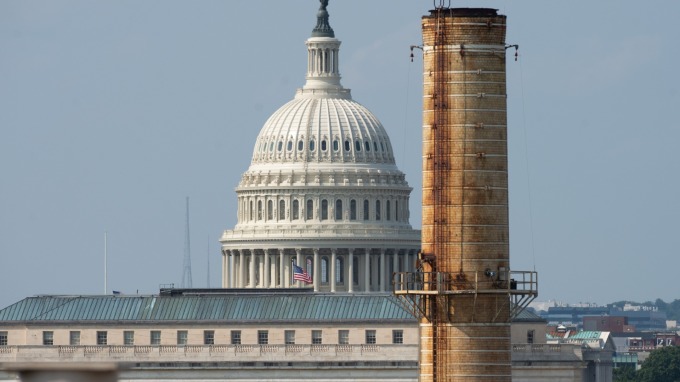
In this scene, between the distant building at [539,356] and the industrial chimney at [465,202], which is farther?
the distant building at [539,356]

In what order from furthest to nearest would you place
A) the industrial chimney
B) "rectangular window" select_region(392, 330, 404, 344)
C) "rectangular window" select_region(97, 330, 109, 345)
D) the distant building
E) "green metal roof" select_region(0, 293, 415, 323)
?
"green metal roof" select_region(0, 293, 415, 323), "rectangular window" select_region(97, 330, 109, 345), the distant building, "rectangular window" select_region(392, 330, 404, 344), the industrial chimney

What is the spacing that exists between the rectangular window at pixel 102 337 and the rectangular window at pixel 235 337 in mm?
9177

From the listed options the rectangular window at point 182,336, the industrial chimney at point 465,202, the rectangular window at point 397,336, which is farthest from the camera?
the rectangular window at point 182,336

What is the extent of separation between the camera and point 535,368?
16562 cm

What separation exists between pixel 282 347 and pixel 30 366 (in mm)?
147553

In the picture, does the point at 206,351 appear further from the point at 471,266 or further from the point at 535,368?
the point at 471,266

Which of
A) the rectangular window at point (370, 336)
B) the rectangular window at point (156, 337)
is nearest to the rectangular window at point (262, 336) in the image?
the rectangular window at point (156, 337)

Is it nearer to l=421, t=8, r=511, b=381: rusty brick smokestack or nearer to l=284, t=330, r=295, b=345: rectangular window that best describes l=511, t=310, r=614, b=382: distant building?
l=284, t=330, r=295, b=345: rectangular window

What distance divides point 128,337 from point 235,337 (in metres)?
7.86

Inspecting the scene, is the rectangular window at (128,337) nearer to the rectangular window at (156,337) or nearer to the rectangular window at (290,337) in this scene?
the rectangular window at (156,337)

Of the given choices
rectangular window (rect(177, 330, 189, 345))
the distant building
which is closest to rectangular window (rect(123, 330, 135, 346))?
rectangular window (rect(177, 330, 189, 345))

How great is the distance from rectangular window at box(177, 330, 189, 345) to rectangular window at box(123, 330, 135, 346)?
334 cm

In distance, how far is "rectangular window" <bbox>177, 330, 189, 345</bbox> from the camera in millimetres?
167375

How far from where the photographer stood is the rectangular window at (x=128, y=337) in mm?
166750
